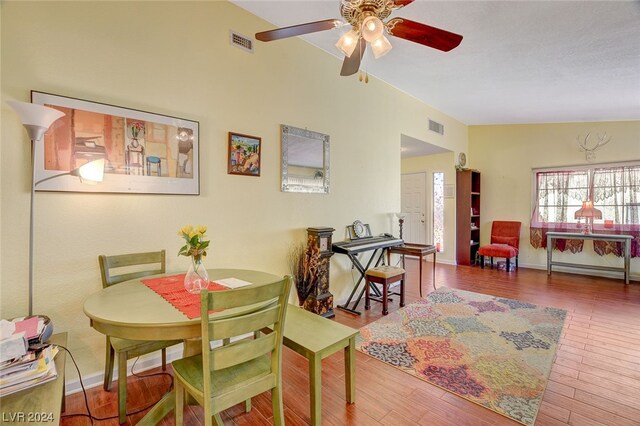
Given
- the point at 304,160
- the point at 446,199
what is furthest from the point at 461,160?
the point at 304,160

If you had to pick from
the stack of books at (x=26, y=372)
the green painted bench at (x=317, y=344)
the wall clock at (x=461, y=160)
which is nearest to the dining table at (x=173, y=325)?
the green painted bench at (x=317, y=344)

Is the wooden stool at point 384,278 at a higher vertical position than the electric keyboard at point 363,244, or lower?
lower

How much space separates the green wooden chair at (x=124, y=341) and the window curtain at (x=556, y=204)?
6612 mm

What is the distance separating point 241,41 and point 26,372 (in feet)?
9.25

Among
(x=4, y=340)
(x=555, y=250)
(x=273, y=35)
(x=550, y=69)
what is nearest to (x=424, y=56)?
(x=550, y=69)

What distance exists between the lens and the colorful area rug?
6.71 ft

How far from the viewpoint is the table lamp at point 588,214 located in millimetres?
5160

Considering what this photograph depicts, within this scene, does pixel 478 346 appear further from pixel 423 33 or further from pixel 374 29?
pixel 374 29

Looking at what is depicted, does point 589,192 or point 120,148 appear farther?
point 589,192

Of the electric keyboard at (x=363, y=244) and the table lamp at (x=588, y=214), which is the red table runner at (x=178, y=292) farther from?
the table lamp at (x=588, y=214)

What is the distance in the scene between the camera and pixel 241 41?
2.78 m

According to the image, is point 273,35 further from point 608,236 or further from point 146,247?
point 608,236

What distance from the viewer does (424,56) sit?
11.4 ft

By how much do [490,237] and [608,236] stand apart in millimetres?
1858
